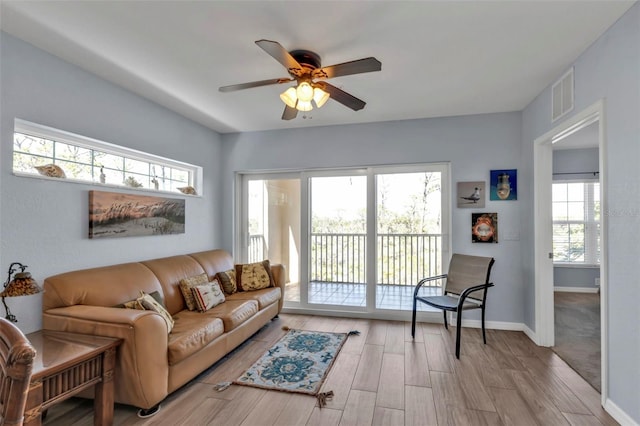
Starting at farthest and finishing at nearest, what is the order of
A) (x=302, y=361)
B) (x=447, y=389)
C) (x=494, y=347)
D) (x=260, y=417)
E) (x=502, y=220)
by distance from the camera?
(x=502, y=220) < (x=494, y=347) < (x=302, y=361) < (x=447, y=389) < (x=260, y=417)

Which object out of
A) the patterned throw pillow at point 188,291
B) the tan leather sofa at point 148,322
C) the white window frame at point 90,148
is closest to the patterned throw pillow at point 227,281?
the tan leather sofa at point 148,322

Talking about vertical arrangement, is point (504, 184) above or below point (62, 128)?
below

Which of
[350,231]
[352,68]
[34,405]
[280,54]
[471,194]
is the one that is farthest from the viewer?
[350,231]

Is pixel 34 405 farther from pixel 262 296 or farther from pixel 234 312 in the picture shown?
pixel 262 296

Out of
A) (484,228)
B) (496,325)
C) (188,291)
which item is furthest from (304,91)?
(496,325)

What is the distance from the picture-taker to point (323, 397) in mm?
2273

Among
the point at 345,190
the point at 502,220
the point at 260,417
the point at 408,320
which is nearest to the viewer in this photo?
the point at 260,417

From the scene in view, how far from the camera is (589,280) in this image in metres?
5.36

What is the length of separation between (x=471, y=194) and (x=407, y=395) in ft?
8.22

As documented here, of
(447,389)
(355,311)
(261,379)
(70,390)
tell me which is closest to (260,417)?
(261,379)

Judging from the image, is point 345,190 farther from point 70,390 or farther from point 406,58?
point 70,390

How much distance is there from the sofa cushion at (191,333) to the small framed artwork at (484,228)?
3.07 m

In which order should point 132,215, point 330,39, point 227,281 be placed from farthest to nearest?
point 227,281 < point 132,215 < point 330,39

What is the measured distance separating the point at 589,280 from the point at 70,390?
7100mm
